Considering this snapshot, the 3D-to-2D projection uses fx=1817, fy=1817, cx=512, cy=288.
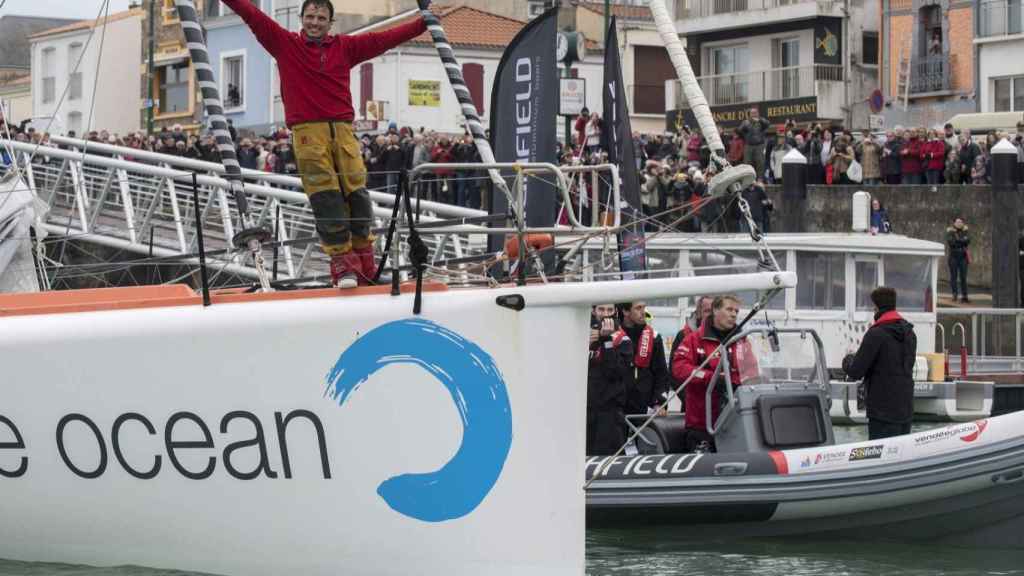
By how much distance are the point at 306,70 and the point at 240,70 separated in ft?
162

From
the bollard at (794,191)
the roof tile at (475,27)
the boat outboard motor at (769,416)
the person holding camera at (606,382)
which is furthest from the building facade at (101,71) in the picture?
the boat outboard motor at (769,416)

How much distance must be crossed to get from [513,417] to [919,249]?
52.5 ft

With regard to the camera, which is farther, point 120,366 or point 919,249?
point 919,249

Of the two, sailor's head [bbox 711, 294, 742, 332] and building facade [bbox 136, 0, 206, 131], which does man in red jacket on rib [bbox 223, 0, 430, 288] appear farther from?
building facade [bbox 136, 0, 206, 131]

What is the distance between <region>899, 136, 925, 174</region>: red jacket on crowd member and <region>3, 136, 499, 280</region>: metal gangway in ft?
44.4

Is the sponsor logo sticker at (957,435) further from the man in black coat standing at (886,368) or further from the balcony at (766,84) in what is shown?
the balcony at (766,84)

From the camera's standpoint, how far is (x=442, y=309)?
352 inches

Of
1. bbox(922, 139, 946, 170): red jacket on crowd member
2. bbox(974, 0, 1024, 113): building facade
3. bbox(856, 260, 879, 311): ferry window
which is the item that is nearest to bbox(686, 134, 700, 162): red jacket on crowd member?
bbox(922, 139, 946, 170): red jacket on crowd member

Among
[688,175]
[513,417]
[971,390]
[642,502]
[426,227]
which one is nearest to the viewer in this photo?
[513,417]

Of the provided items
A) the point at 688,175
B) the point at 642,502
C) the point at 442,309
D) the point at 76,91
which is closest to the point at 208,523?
the point at 442,309

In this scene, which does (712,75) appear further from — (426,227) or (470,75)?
(426,227)

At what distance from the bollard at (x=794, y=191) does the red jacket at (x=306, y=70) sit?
23176 mm

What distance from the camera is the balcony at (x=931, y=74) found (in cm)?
4612

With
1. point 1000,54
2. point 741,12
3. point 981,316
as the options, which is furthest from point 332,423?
point 741,12
